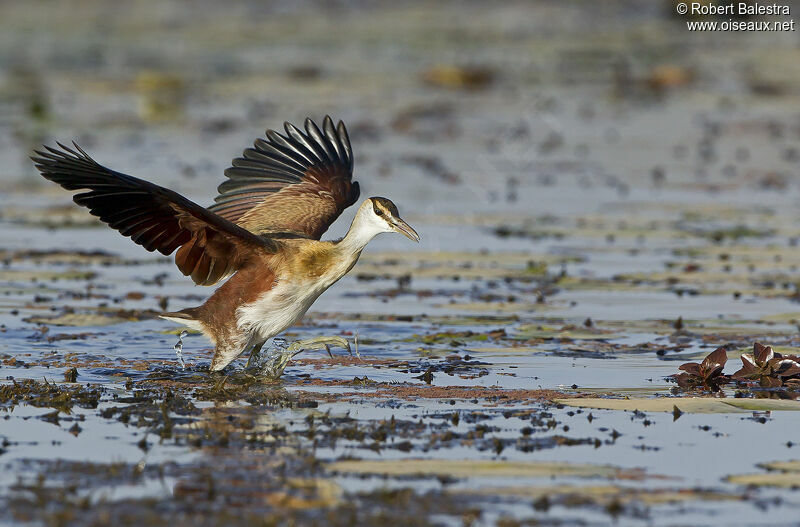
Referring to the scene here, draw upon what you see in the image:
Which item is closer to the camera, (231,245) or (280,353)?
(231,245)

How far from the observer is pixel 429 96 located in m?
25.7

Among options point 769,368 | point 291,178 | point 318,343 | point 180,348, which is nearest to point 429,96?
point 291,178

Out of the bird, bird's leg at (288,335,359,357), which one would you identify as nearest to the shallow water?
bird's leg at (288,335,359,357)

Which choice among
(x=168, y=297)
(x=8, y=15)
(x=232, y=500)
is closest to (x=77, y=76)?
(x=8, y=15)

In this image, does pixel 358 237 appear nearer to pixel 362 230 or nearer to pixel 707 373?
pixel 362 230

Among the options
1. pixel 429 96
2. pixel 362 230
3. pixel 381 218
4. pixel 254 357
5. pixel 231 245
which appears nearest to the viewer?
pixel 381 218

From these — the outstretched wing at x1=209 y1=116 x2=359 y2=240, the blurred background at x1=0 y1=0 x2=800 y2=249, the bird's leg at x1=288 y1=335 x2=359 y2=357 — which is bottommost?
the bird's leg at x1=288 y1=335 x2=359 y2=357

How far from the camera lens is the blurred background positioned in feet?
57.7

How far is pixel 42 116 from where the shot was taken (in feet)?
71.1

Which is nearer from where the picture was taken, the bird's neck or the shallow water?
the shallow water

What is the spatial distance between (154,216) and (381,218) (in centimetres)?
135

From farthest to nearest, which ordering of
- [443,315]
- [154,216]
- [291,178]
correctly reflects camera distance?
[443,315], [291,178], [154,216]

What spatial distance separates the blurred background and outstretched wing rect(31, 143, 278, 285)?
5611 mm

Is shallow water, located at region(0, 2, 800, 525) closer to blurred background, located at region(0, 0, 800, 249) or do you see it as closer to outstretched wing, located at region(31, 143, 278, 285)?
blurred background, located at region(0, 0, 800, 249)
